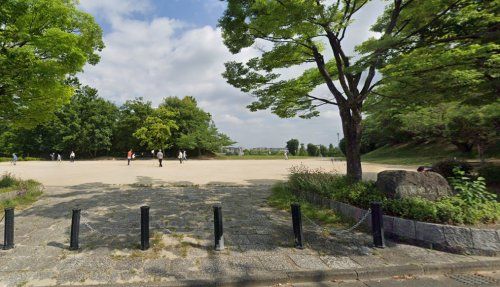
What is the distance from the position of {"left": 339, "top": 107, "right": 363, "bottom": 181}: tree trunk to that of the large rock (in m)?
2.02

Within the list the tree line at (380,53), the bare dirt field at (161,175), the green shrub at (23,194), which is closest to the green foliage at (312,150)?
A: the bare dirt field at (161,175)

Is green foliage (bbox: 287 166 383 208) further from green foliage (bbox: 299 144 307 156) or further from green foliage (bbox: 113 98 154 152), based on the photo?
green foliage (bbox: 299 144 307 156)

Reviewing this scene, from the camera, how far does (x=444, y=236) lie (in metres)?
4.97

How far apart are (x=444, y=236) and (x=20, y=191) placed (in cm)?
1154

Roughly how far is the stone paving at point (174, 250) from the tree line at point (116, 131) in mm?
35954

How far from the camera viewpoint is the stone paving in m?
4.12

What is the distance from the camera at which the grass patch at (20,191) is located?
855 cm

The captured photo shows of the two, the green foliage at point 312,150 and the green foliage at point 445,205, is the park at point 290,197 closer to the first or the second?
the green foliage at point 445,205

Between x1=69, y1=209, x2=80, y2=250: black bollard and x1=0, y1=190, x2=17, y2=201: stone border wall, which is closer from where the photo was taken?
x1=69, y1=209, x2=80, y2=250: black bollard

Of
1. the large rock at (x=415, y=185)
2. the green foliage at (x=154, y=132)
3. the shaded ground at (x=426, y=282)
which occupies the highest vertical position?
the green foliage at (x=154, y=132)

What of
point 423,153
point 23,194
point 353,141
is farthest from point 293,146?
point 23,194

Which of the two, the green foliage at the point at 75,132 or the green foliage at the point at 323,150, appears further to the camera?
the green foliage at the point at 323,150

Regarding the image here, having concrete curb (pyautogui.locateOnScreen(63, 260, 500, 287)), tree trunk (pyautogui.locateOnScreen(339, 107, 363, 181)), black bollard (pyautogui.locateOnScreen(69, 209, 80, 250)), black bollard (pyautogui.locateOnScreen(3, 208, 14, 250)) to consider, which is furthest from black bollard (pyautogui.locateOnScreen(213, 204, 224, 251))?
tree trunk (pyautogui.locateOnScreen(339, 107, 363, 181))

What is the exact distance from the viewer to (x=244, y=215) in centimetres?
750
